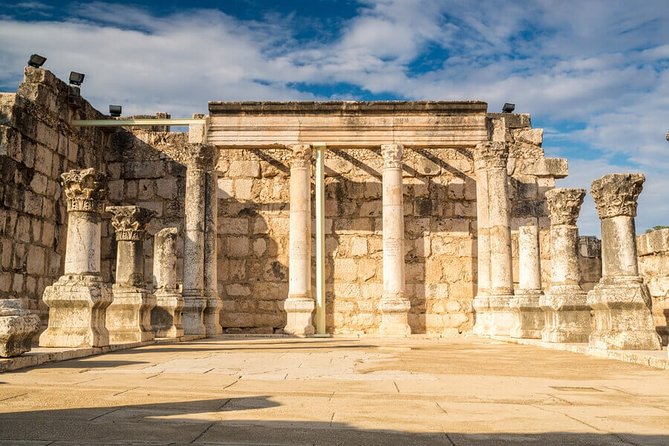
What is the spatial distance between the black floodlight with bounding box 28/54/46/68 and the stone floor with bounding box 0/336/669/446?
10.2 m

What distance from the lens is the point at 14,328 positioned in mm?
8664

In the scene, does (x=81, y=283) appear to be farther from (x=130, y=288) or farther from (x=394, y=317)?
(x=394, y=317)

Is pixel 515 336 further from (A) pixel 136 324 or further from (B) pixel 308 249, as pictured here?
(A) pixel 136 324

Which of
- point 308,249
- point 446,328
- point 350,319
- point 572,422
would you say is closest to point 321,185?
point 308,249

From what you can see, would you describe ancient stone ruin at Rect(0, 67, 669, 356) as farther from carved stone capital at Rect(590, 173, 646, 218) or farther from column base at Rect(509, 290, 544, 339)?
carved stone capital at Rect(590, 173, 646, 218)

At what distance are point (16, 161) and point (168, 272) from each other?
4.31m

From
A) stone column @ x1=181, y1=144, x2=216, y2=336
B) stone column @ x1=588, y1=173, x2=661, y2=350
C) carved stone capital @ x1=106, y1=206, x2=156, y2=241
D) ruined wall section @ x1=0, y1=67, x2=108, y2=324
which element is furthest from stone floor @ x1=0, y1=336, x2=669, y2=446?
stone column @ x1=181, y1=144, x2=216, y2=336

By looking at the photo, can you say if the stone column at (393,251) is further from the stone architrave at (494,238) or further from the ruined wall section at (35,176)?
the ruined wall section at (35,176)

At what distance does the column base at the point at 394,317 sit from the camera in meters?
19.0

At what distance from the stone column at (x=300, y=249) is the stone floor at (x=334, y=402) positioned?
27.3 ft

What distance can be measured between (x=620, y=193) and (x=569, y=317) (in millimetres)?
2846

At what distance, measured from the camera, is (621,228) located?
12.2 m

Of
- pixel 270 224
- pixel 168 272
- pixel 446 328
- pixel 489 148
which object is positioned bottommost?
pixel 446 328

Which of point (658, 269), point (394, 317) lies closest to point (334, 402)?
point (658, 269)
